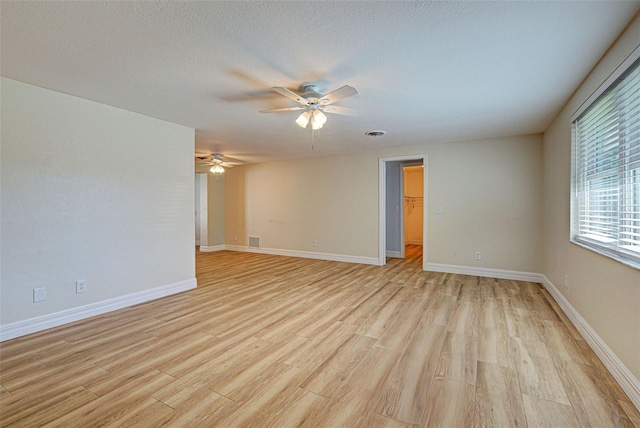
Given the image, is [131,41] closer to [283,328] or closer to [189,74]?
[189,74]

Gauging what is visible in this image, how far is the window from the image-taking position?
71.2 inches

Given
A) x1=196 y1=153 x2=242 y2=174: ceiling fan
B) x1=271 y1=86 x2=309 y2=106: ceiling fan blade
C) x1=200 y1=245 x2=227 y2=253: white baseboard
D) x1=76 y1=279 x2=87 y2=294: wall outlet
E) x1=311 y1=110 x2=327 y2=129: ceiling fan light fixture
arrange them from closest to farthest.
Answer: x1=271 y1=86 x2=309 y2=106: ceiling fan blade
x1=311 y1=110 x2=327 y2=129: ceiling fan light fixture
x1=76 y1=279 x2=87 y2=294: wall outlet
x1=196 y1=153 x2=242 y2=174: ceiling fan
x1=200 y1=245 x2=227 y2=253: white baseboard

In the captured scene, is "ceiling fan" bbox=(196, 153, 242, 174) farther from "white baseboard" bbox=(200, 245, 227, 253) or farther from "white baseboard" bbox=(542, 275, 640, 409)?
"white baseboard" bbox=(542, 275, 640, 409)

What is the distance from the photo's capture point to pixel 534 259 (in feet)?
13.9

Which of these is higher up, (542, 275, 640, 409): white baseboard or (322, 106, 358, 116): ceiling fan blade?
(322, 106, 358, 116): ceiling fan blade

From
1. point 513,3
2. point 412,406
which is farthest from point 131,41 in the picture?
point 412,406

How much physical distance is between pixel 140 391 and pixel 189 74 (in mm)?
2349

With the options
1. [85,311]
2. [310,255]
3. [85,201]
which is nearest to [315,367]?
[85,311]

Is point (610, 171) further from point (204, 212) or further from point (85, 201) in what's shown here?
point (204, 212)

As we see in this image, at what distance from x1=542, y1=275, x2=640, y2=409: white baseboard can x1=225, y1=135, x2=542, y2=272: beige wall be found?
153 centimetres

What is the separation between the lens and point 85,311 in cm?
291

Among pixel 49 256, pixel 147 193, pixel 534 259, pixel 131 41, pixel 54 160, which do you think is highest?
pixel 131 41

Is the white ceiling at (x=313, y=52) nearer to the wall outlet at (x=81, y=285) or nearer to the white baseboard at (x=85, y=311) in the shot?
the wall outlet at (x=81, y=285)

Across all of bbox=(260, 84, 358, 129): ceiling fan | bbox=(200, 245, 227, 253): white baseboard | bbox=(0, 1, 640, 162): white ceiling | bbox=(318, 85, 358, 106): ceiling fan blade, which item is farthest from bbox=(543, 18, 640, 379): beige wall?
bbox=(200, 245, 227, 253): white baseboard
